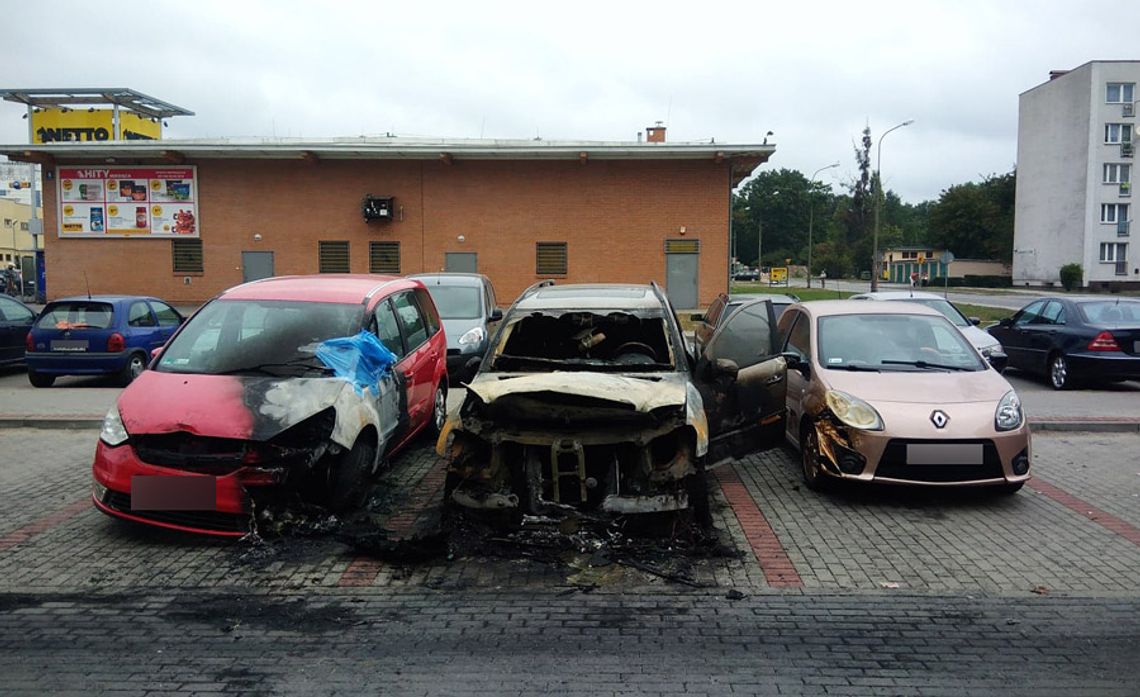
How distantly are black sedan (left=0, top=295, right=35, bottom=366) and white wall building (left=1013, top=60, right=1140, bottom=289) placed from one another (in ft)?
203

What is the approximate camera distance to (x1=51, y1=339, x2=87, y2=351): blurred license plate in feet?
41.0

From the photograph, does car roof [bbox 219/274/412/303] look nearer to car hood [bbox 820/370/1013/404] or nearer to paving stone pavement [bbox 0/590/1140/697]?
paving stone pavement [bbox 0/590/1140/697]

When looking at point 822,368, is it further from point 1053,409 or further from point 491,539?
point 1053,409

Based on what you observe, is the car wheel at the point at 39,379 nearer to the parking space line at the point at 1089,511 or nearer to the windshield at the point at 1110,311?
the parking space line at the point at 1089,511

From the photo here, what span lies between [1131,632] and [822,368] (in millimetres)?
3403

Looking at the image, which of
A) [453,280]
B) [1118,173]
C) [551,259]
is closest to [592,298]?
[453,280]

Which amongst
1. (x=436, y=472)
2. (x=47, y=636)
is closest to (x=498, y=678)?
(x=47, y=636)

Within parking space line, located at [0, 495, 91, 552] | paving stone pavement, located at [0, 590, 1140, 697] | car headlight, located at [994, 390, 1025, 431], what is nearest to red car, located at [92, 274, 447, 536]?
parking space line, located at [0, 495, 91, 552]

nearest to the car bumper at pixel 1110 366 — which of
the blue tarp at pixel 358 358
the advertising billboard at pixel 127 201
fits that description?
the blue tarp at pixel 358 358

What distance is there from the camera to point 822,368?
726cm

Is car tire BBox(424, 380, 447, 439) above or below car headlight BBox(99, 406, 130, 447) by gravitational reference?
below

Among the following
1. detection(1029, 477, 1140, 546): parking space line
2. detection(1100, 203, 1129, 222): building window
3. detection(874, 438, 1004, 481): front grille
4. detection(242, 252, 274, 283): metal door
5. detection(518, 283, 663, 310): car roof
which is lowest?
detection(1029, 477, 1140, 546): parking space line

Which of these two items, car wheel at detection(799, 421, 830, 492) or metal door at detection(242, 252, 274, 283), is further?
metal door at detection(242, 252, 274, 283)

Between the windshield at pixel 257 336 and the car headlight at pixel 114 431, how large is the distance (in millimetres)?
641
